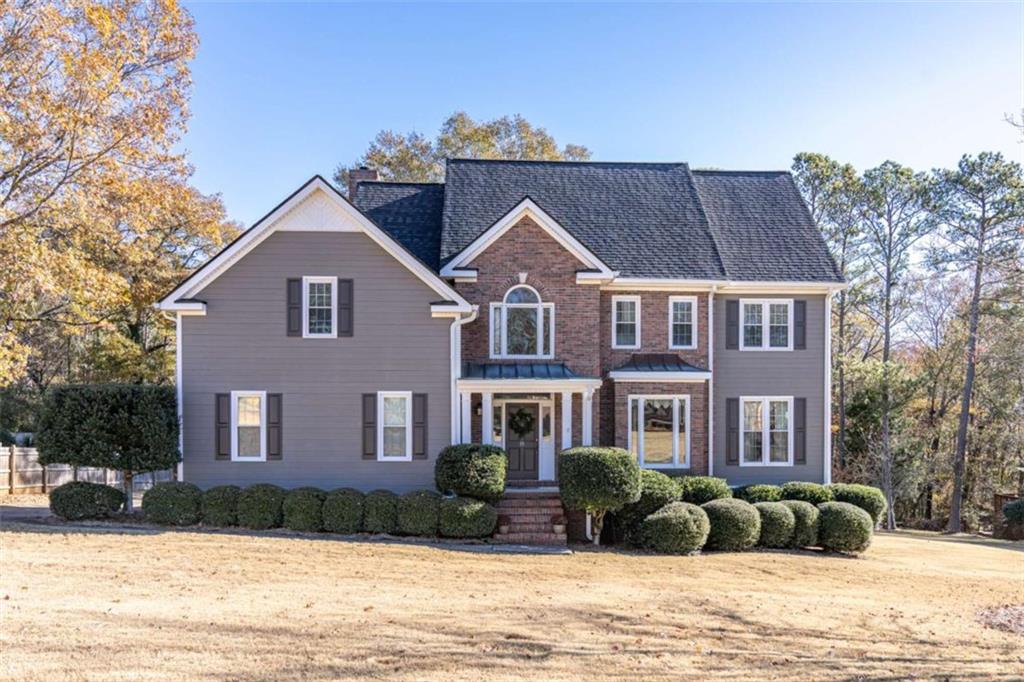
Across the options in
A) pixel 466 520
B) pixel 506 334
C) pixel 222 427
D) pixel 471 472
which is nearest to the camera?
pixel 466 520

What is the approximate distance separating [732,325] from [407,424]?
31.5 feet

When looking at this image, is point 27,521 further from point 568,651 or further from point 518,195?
point 518,195

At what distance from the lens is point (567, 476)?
1658cm

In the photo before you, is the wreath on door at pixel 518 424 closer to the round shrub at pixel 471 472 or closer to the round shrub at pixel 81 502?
the round shrub at pixel 471 472

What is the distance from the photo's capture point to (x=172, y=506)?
16.4 metres

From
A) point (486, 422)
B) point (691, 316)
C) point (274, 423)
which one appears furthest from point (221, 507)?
point (691, 316)

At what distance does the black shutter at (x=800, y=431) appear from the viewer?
67.4ft

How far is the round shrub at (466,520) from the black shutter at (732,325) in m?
8.83

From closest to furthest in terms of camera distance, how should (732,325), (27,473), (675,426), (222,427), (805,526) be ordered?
(805,526) → (222,427) → (675,426) → (732,325) → (27,473)

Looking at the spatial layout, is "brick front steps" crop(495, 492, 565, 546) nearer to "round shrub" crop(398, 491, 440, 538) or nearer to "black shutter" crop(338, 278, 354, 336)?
"round shrub" crop(398, 491, 440, 538)

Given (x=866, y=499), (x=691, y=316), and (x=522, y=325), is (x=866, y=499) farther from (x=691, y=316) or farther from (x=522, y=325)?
(x=522, y=325)

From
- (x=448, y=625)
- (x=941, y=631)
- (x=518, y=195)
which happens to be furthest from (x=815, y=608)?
(x=518, y=195)

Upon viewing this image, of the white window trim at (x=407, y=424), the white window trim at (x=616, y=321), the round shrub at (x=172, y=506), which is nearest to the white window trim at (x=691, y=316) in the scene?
the white window trim at (x=616, y=321)

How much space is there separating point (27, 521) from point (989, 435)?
35.8m
